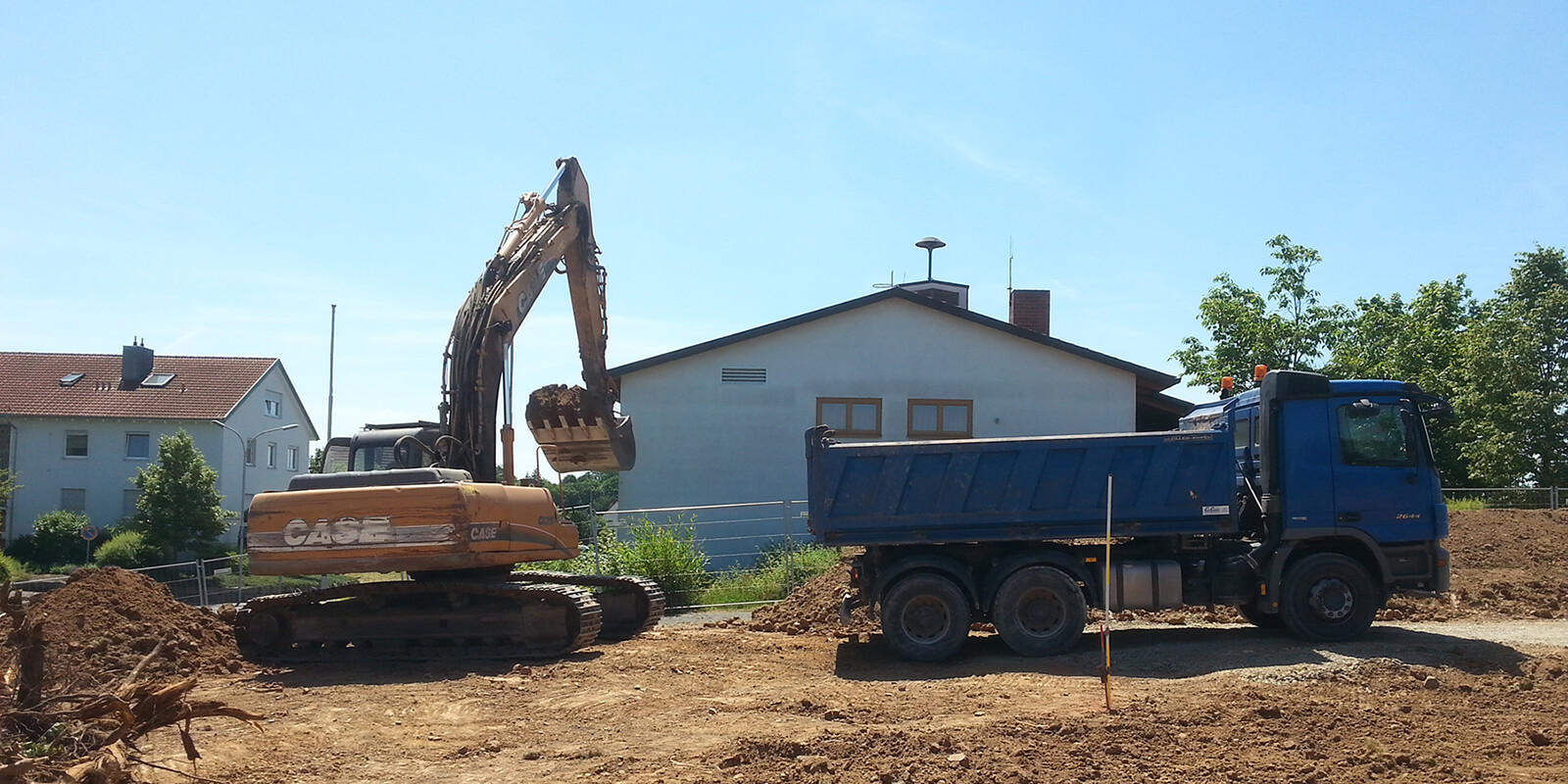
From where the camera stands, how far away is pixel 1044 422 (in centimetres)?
2716

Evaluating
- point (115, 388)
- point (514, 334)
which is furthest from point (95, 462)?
point (514, 334)

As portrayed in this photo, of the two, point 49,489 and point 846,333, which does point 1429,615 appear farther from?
point 49,489

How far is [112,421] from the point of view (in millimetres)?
49531

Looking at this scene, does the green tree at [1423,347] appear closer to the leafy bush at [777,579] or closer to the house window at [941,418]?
the house window at [941,418]

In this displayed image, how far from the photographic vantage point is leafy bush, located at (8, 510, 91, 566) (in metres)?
45.1

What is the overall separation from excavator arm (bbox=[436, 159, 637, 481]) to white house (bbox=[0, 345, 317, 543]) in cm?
3685

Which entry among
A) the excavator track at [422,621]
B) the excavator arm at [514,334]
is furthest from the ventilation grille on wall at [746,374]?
the excavator track at [422,621]

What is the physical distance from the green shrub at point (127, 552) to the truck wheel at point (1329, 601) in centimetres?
4252

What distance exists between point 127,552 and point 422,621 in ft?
125

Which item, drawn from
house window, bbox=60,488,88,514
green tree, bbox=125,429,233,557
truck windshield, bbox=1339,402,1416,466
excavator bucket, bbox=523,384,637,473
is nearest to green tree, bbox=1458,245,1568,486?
truck windshield, bbox=1339,402,1416,466

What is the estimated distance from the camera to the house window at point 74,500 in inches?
1916

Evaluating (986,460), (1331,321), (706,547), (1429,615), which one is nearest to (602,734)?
(986,460)

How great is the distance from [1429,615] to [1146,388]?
41.5 ft

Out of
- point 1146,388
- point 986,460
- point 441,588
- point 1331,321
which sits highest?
point 1331,321
